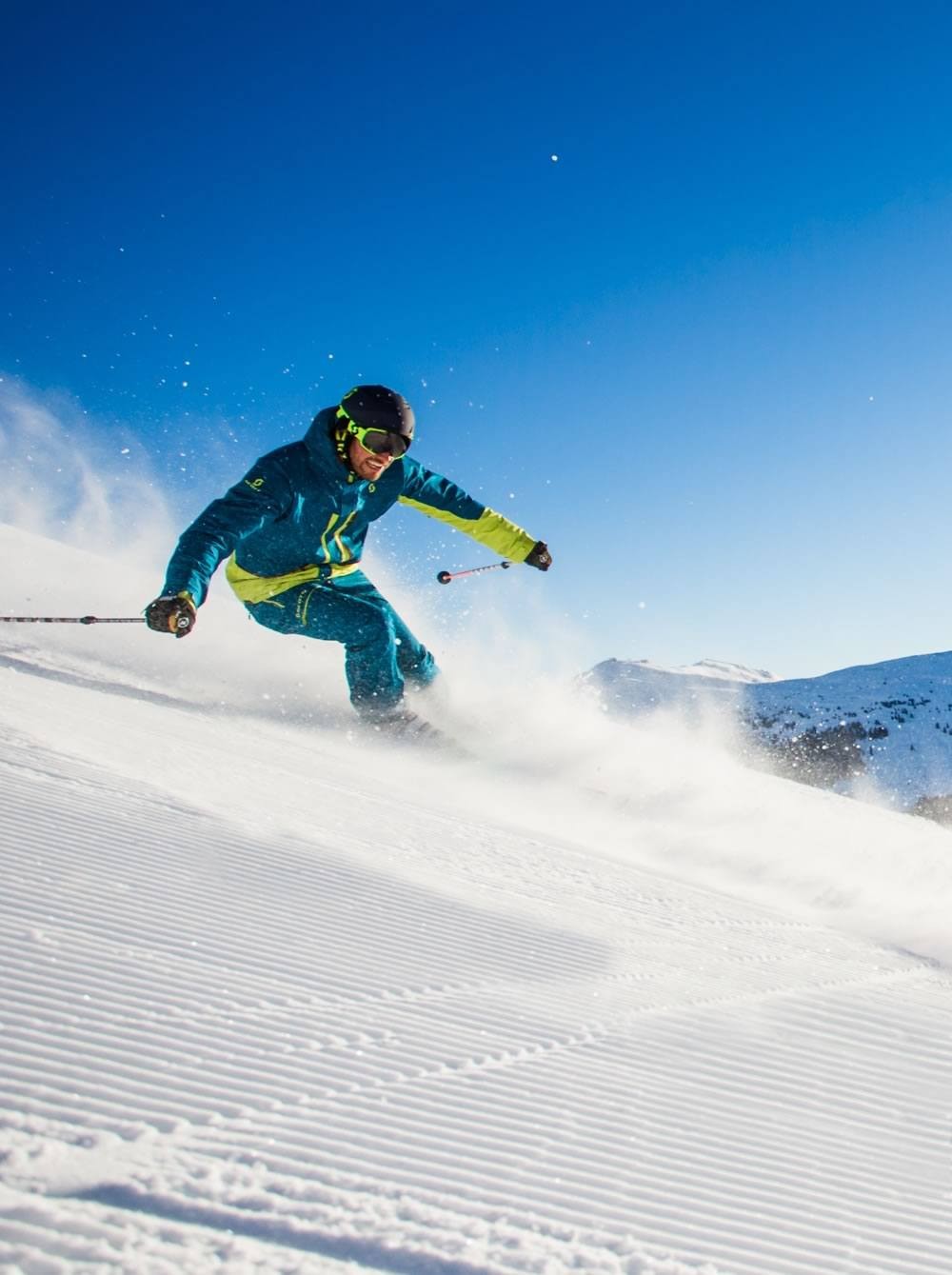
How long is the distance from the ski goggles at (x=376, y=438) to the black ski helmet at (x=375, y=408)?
0.02m

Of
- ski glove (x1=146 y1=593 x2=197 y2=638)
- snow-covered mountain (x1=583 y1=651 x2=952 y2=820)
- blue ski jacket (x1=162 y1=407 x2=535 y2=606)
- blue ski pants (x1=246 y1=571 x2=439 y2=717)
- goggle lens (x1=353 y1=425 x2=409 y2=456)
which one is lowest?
ski glove (x1=146 y1=593 x2=197 y2=638)

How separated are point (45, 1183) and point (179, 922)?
3.48ft

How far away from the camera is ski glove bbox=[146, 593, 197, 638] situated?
15.2 ft

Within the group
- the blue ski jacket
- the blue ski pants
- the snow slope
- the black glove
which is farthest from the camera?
the black glove

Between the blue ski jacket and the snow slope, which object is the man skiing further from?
the snow slope

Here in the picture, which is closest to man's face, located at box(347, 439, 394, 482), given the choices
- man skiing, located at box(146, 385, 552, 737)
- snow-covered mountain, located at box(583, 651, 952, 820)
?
man skiing, located at box(146, 385, 552, 737)

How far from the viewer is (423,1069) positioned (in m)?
1.86

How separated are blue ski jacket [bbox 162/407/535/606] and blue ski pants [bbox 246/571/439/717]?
0.11 m

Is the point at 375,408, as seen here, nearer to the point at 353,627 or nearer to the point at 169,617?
the point at 353,627

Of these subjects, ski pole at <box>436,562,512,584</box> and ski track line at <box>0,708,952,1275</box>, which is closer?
ski track line at <box>0,708,952,1275</box>

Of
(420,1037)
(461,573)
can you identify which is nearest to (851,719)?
(461,573)

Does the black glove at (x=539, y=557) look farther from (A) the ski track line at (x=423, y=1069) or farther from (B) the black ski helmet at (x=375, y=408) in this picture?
(A) the ski track line at (x=423, y=1069)

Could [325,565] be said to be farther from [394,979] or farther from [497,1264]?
[497,1264]

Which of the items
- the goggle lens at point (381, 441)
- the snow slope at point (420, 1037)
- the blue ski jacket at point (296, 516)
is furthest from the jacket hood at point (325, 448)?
the snow slope at point (420, 1037)
